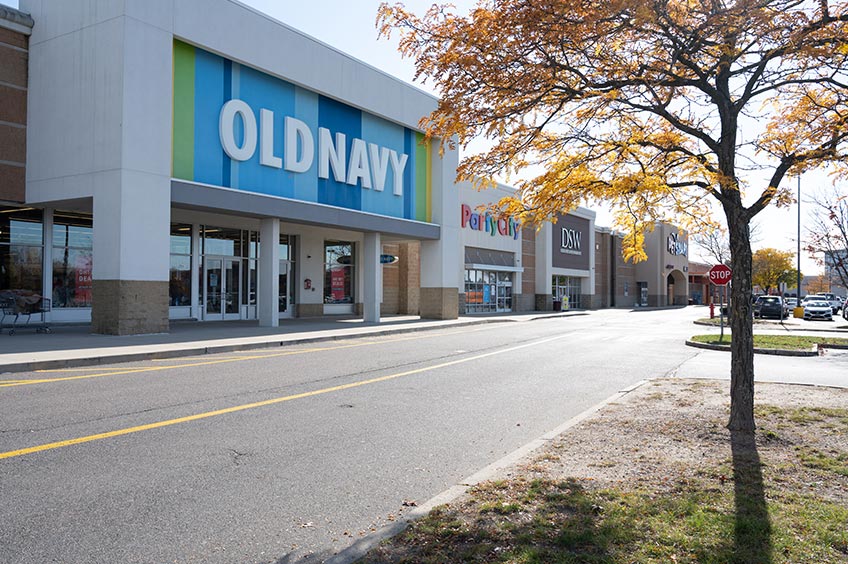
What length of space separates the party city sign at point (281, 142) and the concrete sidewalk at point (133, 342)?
202 inches

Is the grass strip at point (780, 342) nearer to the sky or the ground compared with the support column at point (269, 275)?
nearer to the ground

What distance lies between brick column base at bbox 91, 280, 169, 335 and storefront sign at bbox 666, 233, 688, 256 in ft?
210

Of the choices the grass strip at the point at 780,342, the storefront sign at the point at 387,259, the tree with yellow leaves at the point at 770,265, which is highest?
the tree with yellow leaves at the point at 770,265

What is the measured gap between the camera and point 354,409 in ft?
28.1

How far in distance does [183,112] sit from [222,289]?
9.01 meters

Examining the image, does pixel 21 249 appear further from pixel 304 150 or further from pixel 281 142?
pixel 304 150

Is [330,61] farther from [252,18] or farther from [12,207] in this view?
[12,207]

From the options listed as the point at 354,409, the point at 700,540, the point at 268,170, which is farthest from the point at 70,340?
the point at 700,540

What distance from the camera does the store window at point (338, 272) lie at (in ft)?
107

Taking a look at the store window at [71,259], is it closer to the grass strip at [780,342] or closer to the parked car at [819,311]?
the grass strip at [780,342]

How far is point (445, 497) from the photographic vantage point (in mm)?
4902

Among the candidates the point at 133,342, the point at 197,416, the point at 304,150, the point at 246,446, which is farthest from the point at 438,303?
the point at 246,446

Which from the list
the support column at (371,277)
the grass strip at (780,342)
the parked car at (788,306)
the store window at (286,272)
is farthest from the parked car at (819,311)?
the store window at (286,272)

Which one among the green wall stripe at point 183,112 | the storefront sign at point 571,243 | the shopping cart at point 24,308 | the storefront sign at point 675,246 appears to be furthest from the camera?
the storefront sign at point 675,246
